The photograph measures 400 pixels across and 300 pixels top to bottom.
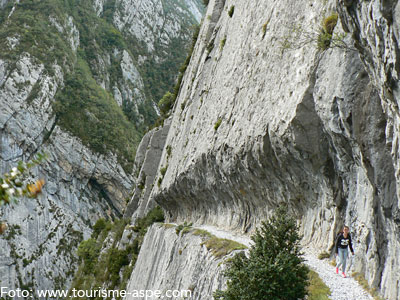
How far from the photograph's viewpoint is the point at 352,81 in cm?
947

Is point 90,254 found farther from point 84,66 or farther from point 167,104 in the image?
point 84,66

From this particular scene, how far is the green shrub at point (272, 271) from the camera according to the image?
797 centimetres

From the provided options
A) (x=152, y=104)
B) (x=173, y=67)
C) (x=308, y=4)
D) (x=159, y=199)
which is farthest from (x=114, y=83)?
(x=308, y=4)

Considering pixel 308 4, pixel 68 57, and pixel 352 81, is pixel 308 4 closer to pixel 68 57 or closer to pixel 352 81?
pixel 352 81

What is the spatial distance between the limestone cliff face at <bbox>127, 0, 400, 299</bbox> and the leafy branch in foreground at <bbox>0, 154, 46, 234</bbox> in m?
4.84

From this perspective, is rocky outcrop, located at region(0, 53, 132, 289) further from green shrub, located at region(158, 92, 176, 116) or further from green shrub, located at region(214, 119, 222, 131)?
green shrub, located at region(214, 119, 222, 131)

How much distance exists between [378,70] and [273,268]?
166 inches

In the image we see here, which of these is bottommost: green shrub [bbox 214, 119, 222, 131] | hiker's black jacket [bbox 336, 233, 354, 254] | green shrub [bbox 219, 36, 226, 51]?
hiker's black jacket [bbox 336, 233, 354, 254]

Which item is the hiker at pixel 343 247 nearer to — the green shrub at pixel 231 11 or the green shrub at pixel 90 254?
the green shrub at pixel 231 11

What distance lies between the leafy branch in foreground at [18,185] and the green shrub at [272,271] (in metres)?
5.84

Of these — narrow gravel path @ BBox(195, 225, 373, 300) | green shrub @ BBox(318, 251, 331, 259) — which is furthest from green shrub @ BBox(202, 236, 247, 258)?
narrow gravel path @ BBox(195, 225, 373, 300)

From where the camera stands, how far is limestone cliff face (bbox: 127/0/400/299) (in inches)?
297

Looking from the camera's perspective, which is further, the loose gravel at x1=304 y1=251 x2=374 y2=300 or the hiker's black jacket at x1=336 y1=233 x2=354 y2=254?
the hiker's black jacket at x1=336 y1=233 x2=354 y2=254

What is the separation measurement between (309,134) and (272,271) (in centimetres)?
482
